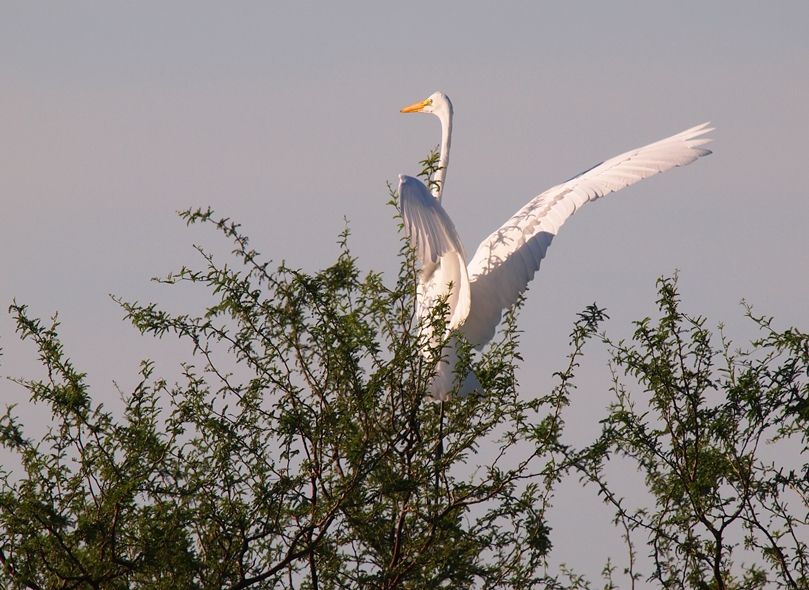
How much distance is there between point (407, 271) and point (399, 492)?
4.43 feet

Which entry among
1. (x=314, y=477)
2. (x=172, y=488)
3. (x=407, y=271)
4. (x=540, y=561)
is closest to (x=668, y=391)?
(x=540, y=561)

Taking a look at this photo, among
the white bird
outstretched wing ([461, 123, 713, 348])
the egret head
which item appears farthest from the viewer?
the egret head

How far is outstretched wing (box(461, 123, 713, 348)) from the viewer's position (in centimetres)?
1130

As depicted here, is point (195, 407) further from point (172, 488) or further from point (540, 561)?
point (540, 561)

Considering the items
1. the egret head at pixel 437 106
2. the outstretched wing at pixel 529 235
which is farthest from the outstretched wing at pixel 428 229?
the egret head at pixel 437 106

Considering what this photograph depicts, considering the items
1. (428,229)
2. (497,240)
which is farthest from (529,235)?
(428,229)

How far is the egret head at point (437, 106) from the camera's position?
1416 centimetres

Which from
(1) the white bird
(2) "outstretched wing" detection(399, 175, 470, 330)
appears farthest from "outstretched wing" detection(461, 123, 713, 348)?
(2) "outstretched wing" detection(399, 175, 470, 330)

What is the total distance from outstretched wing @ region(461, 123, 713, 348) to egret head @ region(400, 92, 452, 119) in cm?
222

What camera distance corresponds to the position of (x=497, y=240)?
11.6 metres

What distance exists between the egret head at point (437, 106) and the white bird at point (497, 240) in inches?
61.0

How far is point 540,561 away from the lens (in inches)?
360

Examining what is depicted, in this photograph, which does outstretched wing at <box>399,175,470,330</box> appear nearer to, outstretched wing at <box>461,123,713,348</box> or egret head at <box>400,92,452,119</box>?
outstretched wing at <box>461,123,713,348</box>

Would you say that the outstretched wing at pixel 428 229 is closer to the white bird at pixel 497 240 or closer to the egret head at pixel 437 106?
the white bird at pixel 497 240
